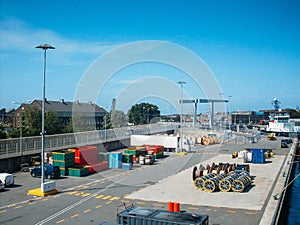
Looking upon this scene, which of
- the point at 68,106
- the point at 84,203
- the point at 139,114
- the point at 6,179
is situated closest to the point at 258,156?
the point at 84,203

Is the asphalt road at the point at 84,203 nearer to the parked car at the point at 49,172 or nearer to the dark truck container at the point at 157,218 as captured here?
the parked car at the point at 49,172

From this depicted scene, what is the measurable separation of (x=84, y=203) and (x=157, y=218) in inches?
416

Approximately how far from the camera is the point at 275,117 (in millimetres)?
112188

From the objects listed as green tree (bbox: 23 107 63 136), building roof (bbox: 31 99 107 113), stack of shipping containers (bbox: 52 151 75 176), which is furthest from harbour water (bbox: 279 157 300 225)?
building roof (bbox: 31 99 107 113)

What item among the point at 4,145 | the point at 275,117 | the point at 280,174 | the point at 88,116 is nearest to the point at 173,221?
the point at 280,174

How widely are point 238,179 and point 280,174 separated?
11537mm

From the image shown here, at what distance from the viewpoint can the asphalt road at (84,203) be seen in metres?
20.2

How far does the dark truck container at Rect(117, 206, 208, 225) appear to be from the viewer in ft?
47.8

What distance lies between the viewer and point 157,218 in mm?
15109

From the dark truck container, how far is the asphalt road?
13.3 feet

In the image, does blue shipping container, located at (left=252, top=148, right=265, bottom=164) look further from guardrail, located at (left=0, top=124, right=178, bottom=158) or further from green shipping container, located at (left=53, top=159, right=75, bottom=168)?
green shipping container, located at (left=53, top=159, right=75, bottom=168)

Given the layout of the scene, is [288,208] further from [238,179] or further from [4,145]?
[4,145]

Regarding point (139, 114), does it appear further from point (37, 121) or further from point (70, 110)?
point (37, 121)

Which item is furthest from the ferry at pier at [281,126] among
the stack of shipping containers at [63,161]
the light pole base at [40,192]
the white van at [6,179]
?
the white van at [6,179]
